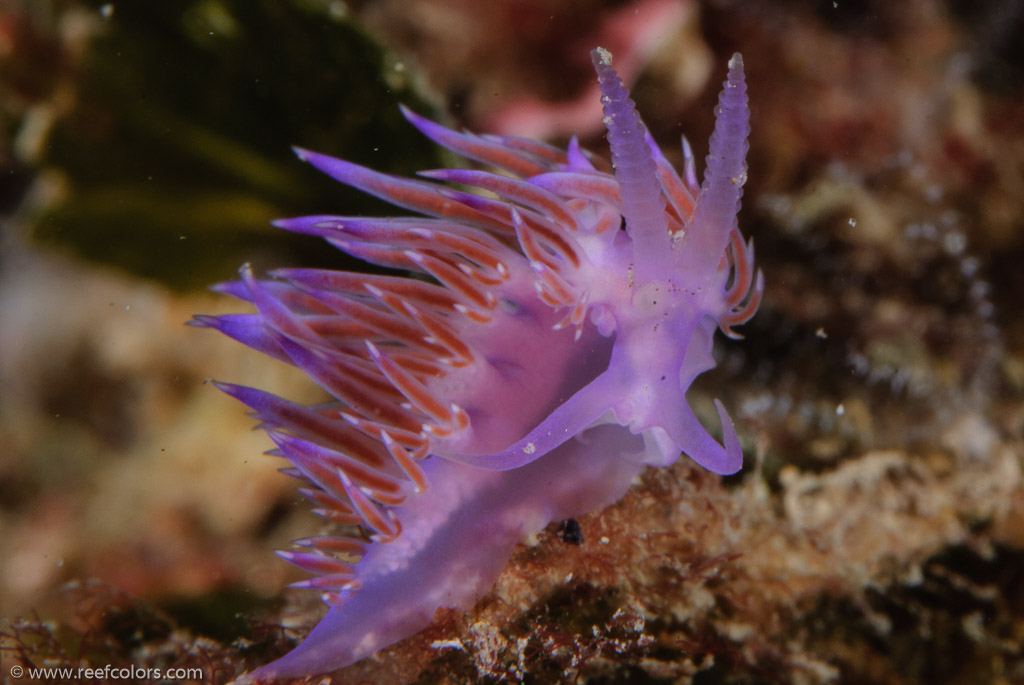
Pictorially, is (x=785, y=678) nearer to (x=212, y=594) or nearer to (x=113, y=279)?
(x=212, y=594)

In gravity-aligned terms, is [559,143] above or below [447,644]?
above

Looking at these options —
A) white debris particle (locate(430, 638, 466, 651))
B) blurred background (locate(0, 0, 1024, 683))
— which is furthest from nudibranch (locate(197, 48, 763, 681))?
blurred background (locate(0, 0, 1024, 683))

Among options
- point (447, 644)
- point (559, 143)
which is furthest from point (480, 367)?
point (559, 143)

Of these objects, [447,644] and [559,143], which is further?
[559,143]

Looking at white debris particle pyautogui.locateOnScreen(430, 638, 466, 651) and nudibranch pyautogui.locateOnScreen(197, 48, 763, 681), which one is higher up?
nudibranch pyautogui.locateOnScreen(197, 48, 763, 681)

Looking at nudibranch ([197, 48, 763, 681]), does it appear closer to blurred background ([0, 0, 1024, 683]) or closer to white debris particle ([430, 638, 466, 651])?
white debris particle ([430, 638, 466, 651])

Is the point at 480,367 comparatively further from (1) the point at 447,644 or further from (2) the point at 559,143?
(2) the point at 559,143
